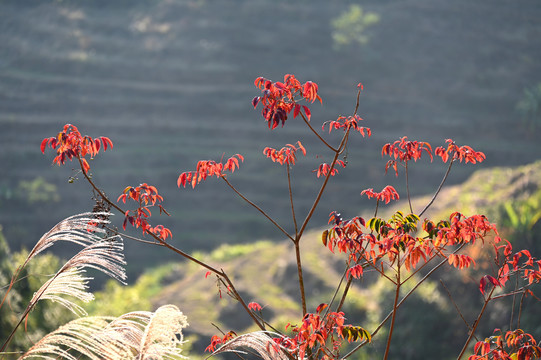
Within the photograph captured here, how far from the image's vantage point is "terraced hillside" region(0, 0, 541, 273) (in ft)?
A: 58.3

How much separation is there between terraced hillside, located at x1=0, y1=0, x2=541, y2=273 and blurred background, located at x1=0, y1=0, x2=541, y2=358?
0.19 feet

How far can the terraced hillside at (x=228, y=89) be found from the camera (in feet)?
58.3

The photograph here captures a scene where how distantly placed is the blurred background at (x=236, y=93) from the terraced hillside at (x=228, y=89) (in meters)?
0.06

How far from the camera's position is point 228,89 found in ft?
67.9

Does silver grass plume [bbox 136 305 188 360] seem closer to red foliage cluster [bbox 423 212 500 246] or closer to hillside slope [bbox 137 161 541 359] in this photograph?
red foliage cluster [bbox 423 212 500 246]

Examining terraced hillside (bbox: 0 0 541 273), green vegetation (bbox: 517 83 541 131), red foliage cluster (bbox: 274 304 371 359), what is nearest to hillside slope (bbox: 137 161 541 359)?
red foliage cluster (bbox: 274 304 371 359)

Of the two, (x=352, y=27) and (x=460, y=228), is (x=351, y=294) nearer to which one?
(x=460, y=228)

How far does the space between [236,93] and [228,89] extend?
1.28ft

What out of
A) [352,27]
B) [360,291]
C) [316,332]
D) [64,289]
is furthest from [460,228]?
[352,27]

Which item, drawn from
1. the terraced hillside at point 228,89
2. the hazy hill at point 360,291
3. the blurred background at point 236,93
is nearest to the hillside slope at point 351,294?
the hazy hill at point 360,291

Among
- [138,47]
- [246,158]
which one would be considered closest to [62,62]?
[138,47]

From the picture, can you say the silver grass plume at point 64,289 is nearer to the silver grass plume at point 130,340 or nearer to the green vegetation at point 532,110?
the silver grass plume at point 130,340

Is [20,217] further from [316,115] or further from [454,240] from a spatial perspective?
[454,240]

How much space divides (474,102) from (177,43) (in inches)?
443
